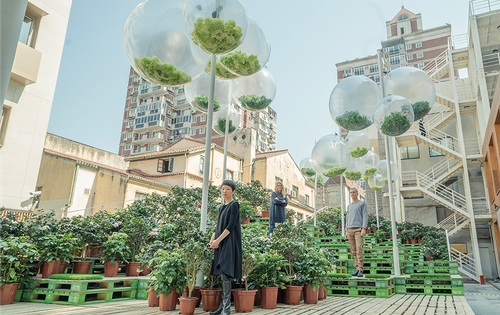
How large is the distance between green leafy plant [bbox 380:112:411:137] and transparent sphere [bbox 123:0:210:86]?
177 inches

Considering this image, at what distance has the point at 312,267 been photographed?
5945 millimetres

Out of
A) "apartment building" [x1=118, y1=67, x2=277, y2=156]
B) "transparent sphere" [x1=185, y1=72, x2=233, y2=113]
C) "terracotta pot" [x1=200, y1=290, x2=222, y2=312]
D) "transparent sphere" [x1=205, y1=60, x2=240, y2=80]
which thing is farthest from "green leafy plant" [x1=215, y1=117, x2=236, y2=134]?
"apartment building" [x1=118, y1=67, x2=277, y2=156]

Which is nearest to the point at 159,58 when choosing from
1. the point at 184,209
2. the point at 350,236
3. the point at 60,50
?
the point at 350,236

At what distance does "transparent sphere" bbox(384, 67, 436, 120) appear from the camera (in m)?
7.98

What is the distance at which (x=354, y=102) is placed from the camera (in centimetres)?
823

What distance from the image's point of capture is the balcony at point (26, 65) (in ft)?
41.5

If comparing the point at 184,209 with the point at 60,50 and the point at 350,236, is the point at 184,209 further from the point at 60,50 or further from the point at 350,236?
the point at 60,50

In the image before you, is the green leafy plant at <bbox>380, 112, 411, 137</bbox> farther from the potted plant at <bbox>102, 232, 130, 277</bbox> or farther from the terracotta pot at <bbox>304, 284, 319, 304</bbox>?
the potted plant at <bbox>102, 232, 130, 277</bbox>

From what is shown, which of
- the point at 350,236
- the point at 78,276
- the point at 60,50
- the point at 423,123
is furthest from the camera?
the point at 423,123

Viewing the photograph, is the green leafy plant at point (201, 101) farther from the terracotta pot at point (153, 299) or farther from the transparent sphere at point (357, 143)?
the transparent sphere at point (357, 143)

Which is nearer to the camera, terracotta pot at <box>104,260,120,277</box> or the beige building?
terracotta pot at <box>104,260,120,277</box>

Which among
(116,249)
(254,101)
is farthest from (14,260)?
(254,101)

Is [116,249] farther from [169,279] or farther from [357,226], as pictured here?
[357,226]

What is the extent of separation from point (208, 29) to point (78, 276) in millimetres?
4503
